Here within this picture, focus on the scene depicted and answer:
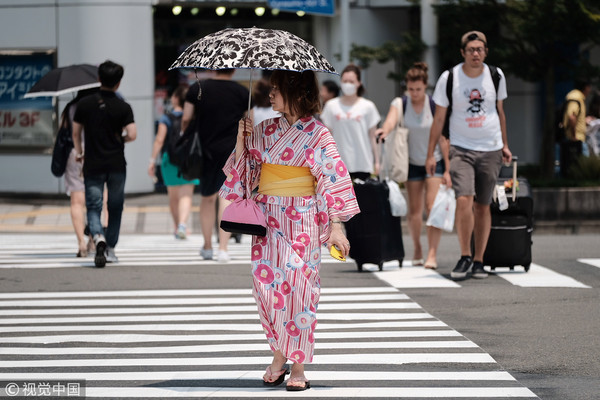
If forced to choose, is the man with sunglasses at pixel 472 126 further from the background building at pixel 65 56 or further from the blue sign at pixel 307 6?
the blue sign at pixel 307 6

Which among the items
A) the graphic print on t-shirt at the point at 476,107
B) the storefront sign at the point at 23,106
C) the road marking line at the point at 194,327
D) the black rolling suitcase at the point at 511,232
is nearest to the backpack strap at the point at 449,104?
the graphic print on t-shirt at the point at 476,107

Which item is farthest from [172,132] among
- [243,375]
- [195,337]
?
[243,375]

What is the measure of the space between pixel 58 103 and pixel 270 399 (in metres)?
15.3

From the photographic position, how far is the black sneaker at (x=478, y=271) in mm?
10883

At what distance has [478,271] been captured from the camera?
10.9 m

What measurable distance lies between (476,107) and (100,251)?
380 centimetres

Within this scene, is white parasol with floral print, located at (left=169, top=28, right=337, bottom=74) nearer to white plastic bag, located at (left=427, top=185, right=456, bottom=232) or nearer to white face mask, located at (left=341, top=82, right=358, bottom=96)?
white plastic bag, located at (left=427, top=185, right=456, bottom=232)

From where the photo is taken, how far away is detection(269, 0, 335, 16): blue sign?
21531 mm

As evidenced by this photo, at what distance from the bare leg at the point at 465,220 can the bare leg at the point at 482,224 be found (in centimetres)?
7

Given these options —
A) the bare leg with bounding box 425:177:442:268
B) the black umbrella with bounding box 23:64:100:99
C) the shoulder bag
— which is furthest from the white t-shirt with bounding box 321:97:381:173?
the shoulder bag

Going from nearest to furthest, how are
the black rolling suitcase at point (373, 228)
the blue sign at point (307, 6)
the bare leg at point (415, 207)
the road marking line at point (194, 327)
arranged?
1. the road marking line at point (194, 327)
2. the black rolling suitcase at point (373, 228)
3. the bare leg at point (415, 207)
4. the blue sign at point (307, 6)

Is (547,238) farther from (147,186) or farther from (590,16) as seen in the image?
(147,186)

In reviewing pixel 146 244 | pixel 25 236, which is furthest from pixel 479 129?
pixel 25 236

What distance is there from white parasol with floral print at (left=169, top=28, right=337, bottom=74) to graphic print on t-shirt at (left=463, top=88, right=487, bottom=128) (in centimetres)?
414
